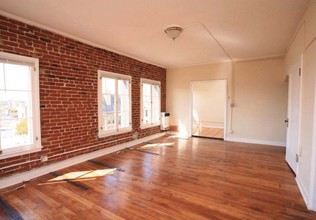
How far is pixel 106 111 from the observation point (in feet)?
14.4

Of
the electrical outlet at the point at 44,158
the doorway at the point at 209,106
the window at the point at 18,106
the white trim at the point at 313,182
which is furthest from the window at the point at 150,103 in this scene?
the white trim at the point at 313,182

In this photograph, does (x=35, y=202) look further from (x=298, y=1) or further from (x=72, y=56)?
(x=298, y=1)

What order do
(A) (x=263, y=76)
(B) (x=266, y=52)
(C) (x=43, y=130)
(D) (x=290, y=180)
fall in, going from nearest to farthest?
(D) (x=290, y=180) → (C) (x=43, y=130) → (B) (x=266, y=52) → (A) (x=263, y=76)

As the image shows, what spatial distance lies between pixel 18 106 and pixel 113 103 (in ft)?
6.76

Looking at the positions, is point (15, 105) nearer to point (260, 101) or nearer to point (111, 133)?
point (111, 133)

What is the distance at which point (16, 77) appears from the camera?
2820 mm

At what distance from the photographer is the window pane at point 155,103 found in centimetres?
638

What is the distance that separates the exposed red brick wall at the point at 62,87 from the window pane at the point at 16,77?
21cm

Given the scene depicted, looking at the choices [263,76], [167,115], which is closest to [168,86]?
[167,115]

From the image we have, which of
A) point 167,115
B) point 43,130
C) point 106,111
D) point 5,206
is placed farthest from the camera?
point 167,115

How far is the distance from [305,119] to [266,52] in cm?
296

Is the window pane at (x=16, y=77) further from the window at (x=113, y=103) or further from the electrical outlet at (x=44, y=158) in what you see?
the window at (x=113, y=103)

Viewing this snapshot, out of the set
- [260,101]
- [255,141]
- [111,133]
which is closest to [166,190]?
[111,133]

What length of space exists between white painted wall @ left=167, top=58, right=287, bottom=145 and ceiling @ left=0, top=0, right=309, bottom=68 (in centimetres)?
101
